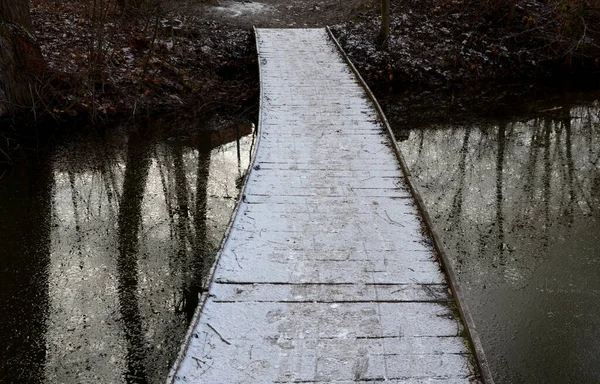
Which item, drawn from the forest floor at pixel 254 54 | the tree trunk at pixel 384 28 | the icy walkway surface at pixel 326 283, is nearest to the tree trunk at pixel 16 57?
the forest floor at pixel 254 54

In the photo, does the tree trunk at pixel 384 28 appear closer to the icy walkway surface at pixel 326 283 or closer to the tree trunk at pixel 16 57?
the icy walkway surface at pixel 326 283

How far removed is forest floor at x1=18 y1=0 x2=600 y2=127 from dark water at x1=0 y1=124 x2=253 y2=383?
2.16 metres

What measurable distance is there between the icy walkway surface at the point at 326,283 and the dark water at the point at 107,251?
39.9 inches

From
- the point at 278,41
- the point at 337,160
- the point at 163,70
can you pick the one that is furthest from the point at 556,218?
the point at 163,70

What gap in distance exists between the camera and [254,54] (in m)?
14.4

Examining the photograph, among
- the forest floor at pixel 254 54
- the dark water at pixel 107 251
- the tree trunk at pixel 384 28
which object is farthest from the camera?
the tree trunk at pixel 384 28

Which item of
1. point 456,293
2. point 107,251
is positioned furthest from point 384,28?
point 456,293

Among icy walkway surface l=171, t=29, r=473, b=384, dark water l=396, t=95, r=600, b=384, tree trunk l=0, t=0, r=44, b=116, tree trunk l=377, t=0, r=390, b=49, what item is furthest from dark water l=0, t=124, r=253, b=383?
tree trunk l=377, t=0, r=390, b=49

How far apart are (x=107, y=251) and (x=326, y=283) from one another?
3.35 metres

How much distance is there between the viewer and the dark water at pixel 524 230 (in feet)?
17.9

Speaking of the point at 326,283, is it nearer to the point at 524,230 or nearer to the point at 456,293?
the point at 456,293

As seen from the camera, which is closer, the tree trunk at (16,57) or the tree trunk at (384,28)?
the tree trunk at (16,57)

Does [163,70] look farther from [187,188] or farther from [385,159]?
[385,159]

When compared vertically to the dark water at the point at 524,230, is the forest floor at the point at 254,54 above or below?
above
